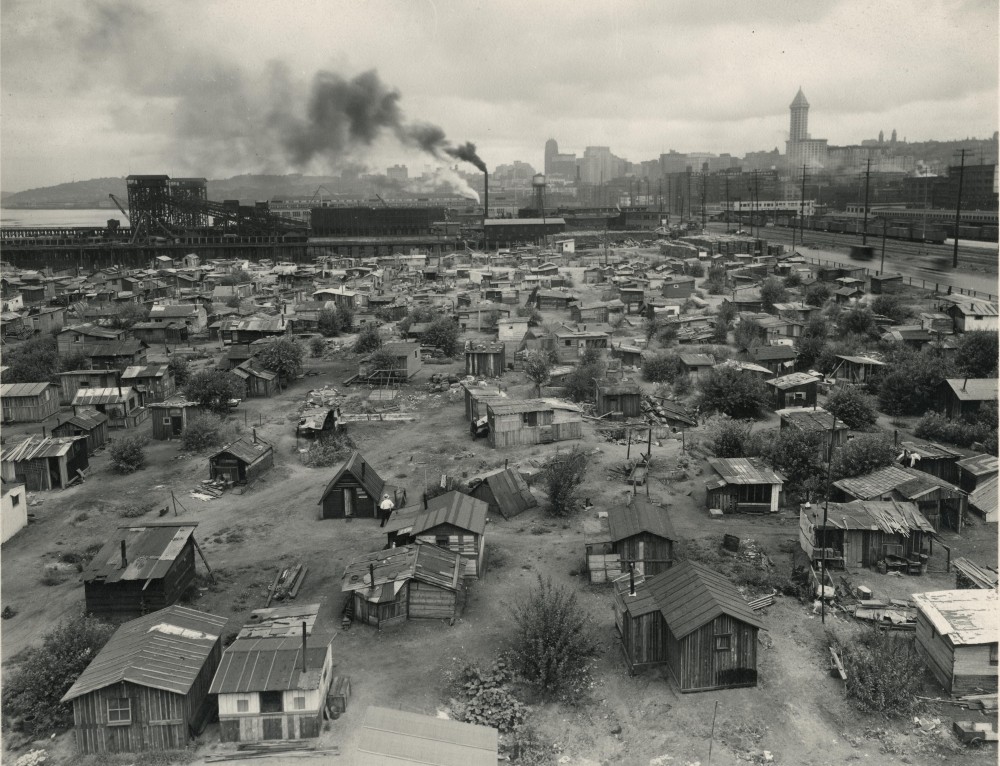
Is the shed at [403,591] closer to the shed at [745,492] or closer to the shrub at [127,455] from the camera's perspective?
the shed at [745,492]

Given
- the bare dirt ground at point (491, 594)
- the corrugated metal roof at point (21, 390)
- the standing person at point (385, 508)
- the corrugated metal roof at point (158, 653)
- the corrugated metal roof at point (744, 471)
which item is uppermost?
the corrugated metal roof at point (21, 390)

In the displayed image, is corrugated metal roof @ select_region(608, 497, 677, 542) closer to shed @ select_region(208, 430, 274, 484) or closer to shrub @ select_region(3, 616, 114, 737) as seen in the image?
shrub @ select_region(3, 616, 114, 737)

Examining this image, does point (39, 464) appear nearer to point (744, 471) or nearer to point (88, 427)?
point (88, 427)

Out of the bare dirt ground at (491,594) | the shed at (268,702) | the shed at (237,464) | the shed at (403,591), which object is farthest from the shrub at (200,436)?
the shed at (268,702)

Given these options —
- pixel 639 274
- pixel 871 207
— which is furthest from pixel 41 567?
pixel 871 207

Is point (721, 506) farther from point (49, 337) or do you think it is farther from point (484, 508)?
point (49, 337)

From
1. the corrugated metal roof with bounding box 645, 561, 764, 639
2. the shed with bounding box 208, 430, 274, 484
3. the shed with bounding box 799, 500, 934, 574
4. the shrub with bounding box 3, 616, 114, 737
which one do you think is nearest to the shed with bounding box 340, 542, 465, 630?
the corrugated metal roof with bounding box 645, 561, 764, 639

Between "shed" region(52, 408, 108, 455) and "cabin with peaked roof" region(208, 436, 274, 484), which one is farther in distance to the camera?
"shed" region(52, 408, 108, 455)
